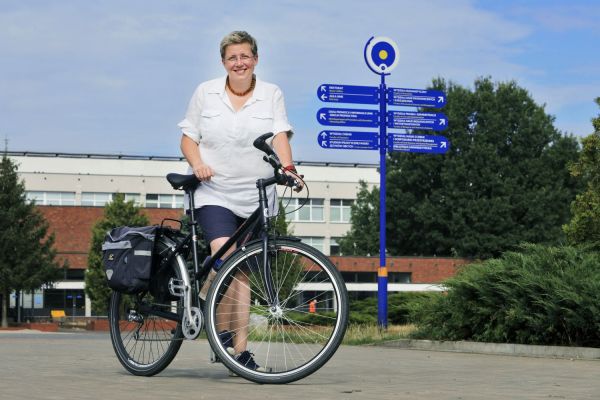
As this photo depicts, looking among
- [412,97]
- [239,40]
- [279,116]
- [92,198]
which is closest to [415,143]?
[412,97]

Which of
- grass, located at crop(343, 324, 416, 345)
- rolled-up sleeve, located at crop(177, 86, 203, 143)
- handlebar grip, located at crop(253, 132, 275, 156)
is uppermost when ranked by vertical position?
rolled-up sleeve, located at crop(177, 86, 203, 143)

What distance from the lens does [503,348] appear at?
35.2 ft

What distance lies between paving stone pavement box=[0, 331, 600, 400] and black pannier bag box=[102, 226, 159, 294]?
2.01ft

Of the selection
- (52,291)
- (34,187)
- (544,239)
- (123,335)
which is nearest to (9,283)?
(52,291)

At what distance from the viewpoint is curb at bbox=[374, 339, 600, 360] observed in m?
9.78

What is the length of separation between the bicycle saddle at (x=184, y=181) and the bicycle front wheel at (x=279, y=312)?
807 mm

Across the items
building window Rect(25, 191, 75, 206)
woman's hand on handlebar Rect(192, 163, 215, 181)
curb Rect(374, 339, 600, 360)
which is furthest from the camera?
building window Rect(25, 191, 75, 206)

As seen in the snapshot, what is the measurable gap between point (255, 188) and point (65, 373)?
6.30 ft

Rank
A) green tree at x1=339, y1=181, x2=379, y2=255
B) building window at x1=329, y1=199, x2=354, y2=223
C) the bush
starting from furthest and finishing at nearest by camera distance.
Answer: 1. building window at x1=329, y1=199, x2=354, y2=223
2. green tree at x1=339, y1=181, x2=379, y2=255
3. the bush

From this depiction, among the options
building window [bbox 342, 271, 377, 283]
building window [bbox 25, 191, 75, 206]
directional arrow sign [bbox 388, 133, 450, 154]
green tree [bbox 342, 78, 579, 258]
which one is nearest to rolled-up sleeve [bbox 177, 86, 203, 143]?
directional arrow sign [bbox 388, 133, 450, 154]

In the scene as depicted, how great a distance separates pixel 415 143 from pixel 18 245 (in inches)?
1346

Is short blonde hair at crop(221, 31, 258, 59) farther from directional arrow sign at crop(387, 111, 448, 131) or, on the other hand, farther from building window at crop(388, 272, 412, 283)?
building window at crop(388, 272, 412, 283)

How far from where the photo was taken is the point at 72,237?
210ft

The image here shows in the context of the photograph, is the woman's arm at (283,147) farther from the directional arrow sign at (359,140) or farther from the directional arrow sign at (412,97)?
the directional arrow sign at (412,97)
